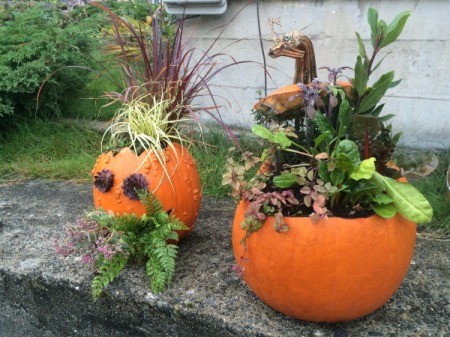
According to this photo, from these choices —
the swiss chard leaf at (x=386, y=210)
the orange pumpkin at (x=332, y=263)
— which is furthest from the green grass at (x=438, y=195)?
the swiss chard leaf at (x=386, y=210)

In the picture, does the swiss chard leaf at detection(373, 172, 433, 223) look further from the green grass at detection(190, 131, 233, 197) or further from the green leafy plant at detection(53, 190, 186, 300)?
the green grass at detection(190, 131, 233, 197)

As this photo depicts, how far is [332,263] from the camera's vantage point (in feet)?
4.71

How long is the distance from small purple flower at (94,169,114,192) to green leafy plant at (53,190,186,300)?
118mm

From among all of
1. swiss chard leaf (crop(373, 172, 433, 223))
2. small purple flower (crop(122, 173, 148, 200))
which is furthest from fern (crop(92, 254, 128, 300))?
swiss chard leaf (crop(373, 172, 433, 223))

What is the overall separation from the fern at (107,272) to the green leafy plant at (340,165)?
57cm

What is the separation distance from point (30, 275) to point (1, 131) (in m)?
2.34

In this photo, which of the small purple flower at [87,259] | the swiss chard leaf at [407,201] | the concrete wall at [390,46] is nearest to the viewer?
the swiss chard leaf at [407,201]

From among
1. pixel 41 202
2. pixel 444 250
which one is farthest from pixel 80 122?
pixel 444 250

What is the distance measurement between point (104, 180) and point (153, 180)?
21 cm

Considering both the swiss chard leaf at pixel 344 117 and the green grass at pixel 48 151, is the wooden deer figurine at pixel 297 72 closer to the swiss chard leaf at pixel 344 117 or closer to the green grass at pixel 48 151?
the swiss chard leaf at pixel 344 117

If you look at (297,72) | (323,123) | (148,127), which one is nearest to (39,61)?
(148,127)

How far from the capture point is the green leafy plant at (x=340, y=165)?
4.75ft

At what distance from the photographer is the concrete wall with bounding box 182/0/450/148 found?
115 inches

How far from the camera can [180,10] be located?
337cm
